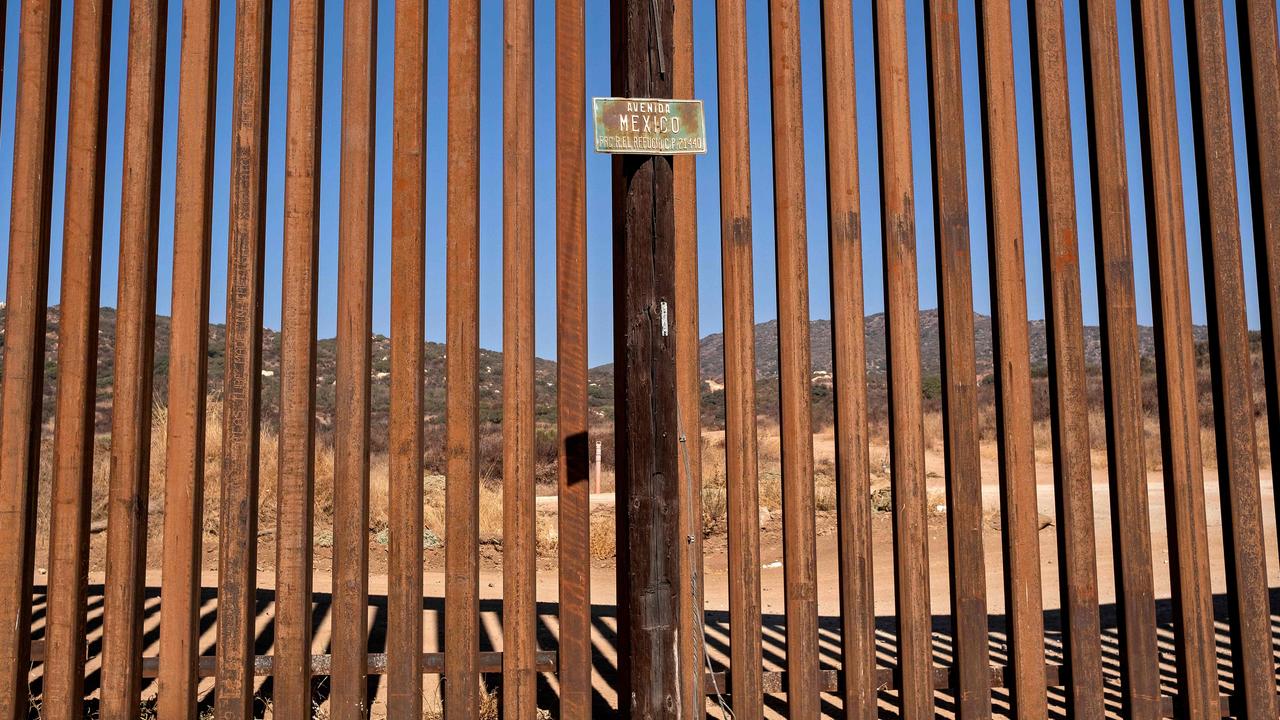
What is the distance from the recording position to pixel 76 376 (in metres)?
3.12

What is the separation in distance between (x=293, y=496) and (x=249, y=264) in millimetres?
784

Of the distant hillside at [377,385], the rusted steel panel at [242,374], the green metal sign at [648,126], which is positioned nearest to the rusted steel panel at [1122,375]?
the green metal sign at [648,126]

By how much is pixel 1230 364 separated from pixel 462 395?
9.26 ft

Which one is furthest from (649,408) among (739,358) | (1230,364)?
(1230,364)

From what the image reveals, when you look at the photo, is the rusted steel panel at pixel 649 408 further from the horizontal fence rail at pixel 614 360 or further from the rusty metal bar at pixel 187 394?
the rusty metal bar at pixel 187 394

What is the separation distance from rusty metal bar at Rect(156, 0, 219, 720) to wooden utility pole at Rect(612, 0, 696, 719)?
1472 mm

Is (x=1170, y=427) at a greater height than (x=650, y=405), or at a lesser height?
lesser

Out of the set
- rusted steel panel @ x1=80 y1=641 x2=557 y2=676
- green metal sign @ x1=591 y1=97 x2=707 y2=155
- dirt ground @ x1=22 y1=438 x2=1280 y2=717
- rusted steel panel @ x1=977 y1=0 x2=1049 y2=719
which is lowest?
dirt ground @ x1=22 y1=438 x2=1280 y2=717

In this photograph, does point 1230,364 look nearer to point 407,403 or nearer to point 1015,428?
point 1015,428

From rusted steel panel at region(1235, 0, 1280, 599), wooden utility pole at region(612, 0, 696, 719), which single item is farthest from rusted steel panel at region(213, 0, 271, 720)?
rusted steel panel at region(1235, 0, 1280, 599)

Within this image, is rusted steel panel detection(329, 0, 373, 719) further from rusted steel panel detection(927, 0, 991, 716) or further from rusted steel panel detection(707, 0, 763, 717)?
rusted steel panel detection(927, 0, 991, 716)

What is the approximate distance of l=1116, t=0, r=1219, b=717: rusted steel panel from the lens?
11.2ft

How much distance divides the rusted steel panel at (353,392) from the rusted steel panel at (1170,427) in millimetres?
2715

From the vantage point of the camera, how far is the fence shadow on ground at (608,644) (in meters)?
4.52
